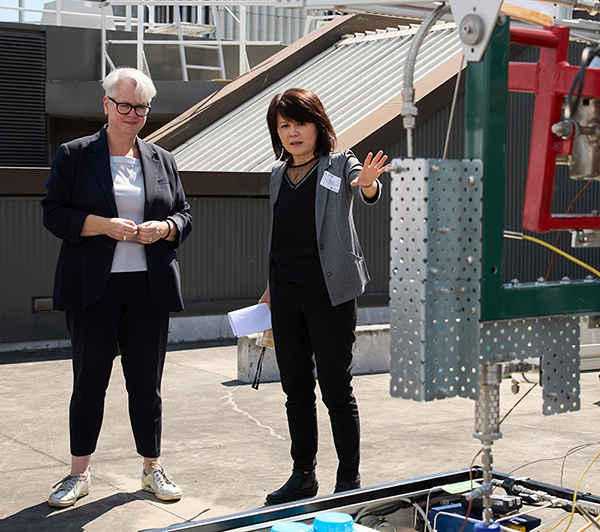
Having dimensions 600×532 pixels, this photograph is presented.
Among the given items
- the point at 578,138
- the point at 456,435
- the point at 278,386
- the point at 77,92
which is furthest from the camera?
the point at 77,92

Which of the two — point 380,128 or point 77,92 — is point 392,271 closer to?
point 380,128

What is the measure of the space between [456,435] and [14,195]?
508cm

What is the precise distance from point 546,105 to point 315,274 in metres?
1.59

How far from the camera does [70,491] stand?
12.7ft

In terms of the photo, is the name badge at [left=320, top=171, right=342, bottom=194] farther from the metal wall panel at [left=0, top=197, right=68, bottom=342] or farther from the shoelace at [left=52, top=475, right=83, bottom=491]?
the metal wall panel at [left=0, top=197, right=68, bottom=342]

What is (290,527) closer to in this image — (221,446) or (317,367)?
(317,367)

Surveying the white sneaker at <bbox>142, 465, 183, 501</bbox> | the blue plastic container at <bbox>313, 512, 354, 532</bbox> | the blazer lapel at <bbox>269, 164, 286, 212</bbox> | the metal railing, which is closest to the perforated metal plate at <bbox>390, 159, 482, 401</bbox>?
the blue plastic container at <bbox>313, 512, 354, 532</bbox>

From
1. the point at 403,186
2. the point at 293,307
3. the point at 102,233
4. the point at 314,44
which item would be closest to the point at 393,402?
the point at 293,307

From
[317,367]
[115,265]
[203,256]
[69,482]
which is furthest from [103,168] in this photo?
[203,256]

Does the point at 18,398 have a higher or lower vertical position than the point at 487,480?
lower

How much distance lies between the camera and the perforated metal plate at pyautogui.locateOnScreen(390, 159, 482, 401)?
2145 mm

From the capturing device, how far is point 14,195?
8.05 m

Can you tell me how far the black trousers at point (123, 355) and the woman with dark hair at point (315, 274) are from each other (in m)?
0.62

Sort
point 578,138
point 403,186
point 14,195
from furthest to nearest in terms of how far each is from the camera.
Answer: point 14,195 < point 578,138 < point 403,186
